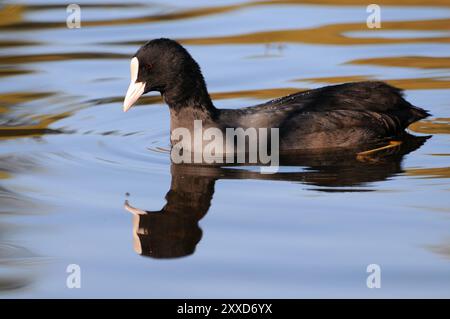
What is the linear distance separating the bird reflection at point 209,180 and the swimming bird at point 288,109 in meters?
0.18

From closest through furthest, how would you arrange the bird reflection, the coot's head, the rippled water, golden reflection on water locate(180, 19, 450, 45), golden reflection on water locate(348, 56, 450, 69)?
1. the rippled water
2. the bird reflection
3. the coot's head
4. golden reflection on water locate(348, 56, 450, 69)
5. golden reflection on water locate(180, 19, 450, 45)

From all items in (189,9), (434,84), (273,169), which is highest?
(189,9)

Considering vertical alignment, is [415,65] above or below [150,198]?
above

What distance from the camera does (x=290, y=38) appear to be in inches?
459

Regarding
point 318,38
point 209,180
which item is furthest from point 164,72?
point 318,38

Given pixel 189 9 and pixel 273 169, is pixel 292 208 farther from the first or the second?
pixel 189 9

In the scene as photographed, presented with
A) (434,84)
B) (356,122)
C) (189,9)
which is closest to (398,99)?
(356,122)

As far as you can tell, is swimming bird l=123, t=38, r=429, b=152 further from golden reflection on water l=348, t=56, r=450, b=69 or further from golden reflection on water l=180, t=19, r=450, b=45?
golden reflection on water l=180, t=19, r=450, b=45

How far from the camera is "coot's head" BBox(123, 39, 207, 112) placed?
8000mm

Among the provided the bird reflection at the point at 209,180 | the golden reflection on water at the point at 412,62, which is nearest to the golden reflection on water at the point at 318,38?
the golden reflection on water at the point at 412,62

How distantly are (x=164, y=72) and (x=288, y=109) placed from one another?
3.38 ft

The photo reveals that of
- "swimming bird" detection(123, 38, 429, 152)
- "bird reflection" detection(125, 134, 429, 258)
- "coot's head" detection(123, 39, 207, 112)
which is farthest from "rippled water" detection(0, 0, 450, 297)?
"coot's head" detection(123, 39, 207, 112)

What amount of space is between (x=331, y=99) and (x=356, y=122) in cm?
29

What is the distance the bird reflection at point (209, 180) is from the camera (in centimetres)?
613
